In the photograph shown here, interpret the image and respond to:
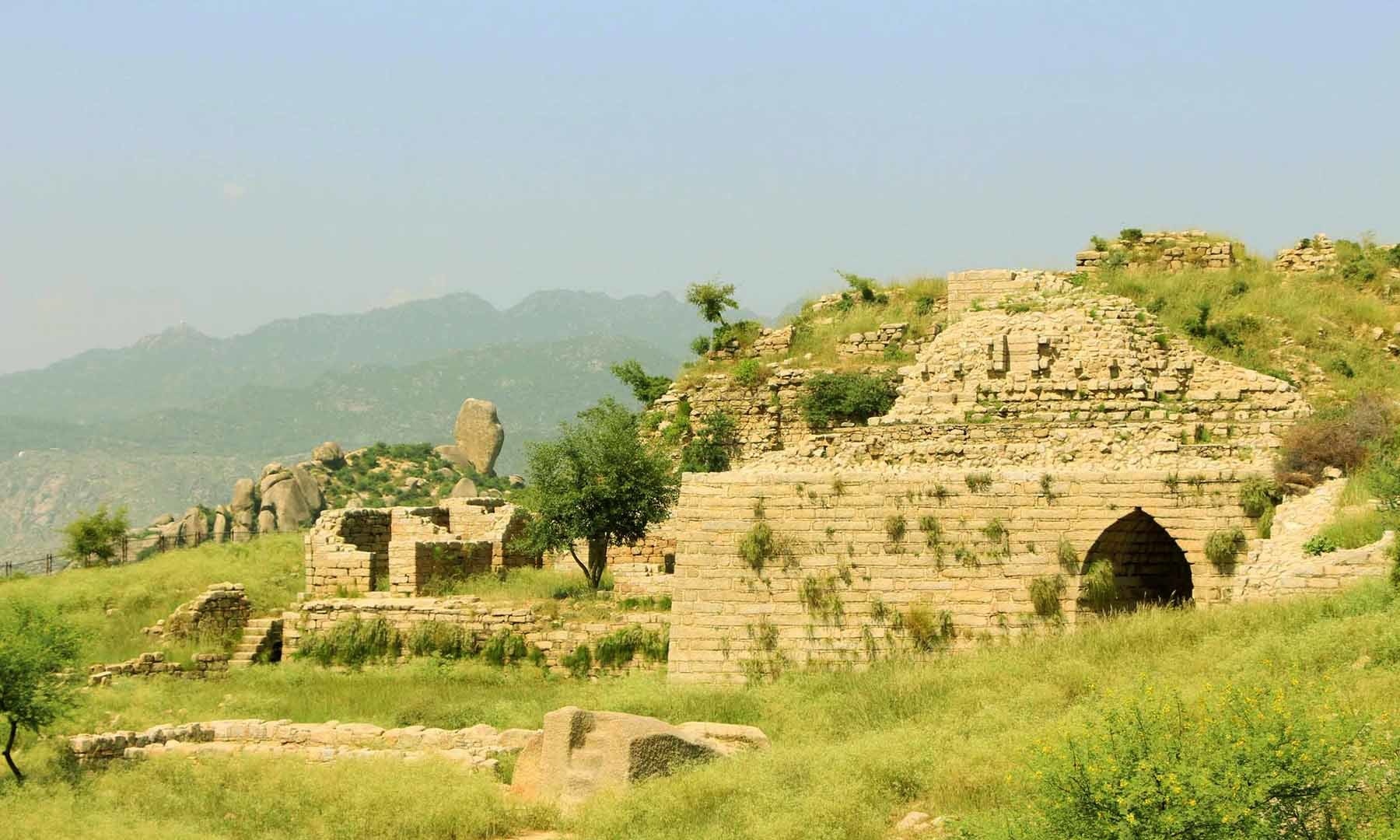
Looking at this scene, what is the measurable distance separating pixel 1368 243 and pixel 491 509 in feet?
52.2

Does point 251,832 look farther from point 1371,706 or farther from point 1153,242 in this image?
point 1153,242

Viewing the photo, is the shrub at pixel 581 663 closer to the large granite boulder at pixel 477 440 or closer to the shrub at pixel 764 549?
the shrub at pixel 764 549

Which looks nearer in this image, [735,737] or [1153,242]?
[735,737]

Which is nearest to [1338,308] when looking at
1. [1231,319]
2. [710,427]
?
[1231,319]

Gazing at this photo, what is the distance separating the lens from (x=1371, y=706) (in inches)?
419

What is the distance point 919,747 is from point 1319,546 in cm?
459

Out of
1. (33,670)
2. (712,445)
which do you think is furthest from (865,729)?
(712,445)

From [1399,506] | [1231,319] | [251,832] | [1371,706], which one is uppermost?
[1231,319]

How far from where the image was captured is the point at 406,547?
23438 millimetres

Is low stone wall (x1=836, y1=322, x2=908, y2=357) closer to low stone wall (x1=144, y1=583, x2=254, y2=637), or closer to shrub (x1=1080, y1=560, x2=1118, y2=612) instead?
shrub (x1=1080, y1=560, x2=1118, y2=612)

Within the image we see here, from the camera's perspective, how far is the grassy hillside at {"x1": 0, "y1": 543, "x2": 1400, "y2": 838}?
9.23 meters

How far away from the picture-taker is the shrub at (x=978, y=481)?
1684cm

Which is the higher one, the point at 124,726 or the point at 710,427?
the point at 710,427

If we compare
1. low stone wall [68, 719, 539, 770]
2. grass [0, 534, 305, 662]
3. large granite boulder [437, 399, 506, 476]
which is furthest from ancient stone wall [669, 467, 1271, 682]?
large granite boulder [437, 399, 506, 476]
